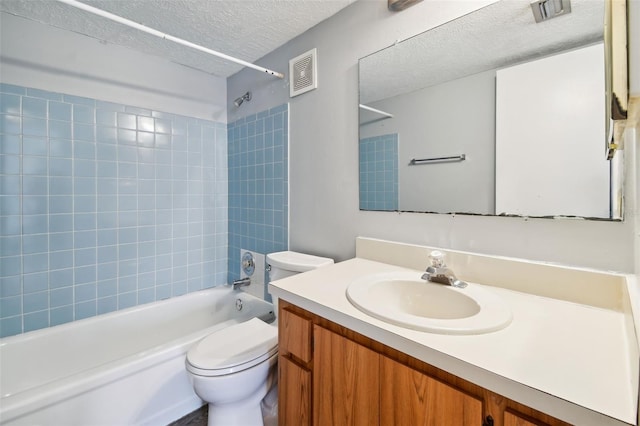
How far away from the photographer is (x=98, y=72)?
1.78 m

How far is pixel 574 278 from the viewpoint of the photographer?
2.70ft

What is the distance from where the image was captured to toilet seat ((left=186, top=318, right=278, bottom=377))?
1151 millimetres

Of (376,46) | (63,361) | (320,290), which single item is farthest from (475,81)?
(63,361)

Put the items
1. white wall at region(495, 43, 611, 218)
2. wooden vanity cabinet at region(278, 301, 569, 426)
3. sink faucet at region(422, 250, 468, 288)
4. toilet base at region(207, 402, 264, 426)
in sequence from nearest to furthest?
wooden vanity cabinet at region(278, 301, 569, 426), white wall at region(495, 43, 611, 218), sink faucet at region(422, 250, 468, 288), toilet base at region(207, 402, 264, 426)

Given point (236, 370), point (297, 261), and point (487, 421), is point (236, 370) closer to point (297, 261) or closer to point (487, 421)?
point (297, 261)

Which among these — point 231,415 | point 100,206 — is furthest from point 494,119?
point 100,206

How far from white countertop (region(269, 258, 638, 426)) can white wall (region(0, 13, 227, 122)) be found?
1982mm

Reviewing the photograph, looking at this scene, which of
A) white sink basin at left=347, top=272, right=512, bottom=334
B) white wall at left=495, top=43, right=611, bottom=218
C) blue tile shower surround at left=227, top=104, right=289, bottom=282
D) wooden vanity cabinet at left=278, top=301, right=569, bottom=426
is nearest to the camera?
wooden vanity cabinet at left=278, top=301, right=569, bottom=426

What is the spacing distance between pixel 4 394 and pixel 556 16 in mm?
2865

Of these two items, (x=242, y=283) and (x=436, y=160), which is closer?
(x=436, y=160)

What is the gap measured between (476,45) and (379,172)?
617 millimetres

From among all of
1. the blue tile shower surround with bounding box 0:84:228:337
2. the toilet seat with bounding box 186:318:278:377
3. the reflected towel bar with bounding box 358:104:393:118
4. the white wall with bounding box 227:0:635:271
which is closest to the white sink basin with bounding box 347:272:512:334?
the white wall with bounding box 227:0:635:271

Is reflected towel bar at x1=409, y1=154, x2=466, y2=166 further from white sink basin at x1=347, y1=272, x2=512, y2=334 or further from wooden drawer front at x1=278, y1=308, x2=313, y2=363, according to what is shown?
wooden drawer front at x1=278, y1=308, x2=313, y2=363

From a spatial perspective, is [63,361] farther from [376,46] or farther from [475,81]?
[475,81]
